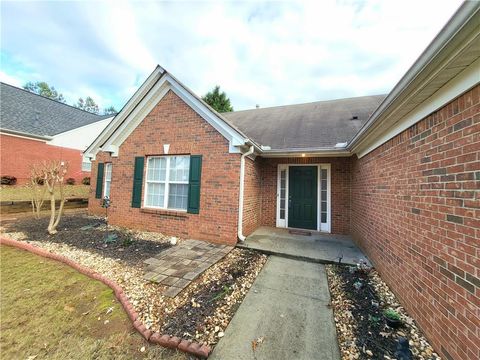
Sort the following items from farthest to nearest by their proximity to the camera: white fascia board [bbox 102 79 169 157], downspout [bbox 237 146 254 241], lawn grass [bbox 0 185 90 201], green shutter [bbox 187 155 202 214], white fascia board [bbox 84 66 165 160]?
lawn grass [bbox 0 185 90 201], white fascia board [bbox 102 79 169 157], white fascia board [bbox 84 66 165 160], green shutter [bbox 187 155 202 214], downspout [bbox 237 146 254 241]

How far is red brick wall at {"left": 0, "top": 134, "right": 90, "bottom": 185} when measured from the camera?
12547mm

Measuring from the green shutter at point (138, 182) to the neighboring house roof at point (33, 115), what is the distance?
42.7 feet

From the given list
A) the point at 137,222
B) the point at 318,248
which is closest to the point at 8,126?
the point at 137,222

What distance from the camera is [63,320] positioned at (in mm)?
2598

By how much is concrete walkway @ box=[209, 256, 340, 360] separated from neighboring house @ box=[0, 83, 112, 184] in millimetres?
17930

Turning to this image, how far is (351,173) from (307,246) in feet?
9.88

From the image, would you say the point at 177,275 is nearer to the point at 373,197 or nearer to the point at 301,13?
the point at 373,197

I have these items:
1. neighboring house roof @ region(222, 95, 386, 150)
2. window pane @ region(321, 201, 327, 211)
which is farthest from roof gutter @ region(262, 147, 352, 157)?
window pane @ region(321, 201, 327, 211)

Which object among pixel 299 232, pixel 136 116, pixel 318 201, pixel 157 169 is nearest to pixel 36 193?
pixel 136 116

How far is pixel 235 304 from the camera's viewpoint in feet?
9.62

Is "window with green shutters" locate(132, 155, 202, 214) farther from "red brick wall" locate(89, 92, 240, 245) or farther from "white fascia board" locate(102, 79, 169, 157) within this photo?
"white fascia board" locate(102, 79, 169, 157)

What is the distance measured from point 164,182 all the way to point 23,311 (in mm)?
4099

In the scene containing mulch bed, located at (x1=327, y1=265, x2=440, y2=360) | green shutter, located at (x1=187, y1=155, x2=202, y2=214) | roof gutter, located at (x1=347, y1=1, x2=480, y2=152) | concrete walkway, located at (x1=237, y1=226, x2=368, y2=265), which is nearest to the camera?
roof gutter, located at (x1=347, y1=1, x2=480, y2=152)

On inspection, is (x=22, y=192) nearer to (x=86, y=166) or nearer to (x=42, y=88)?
(x=86, y=166)
